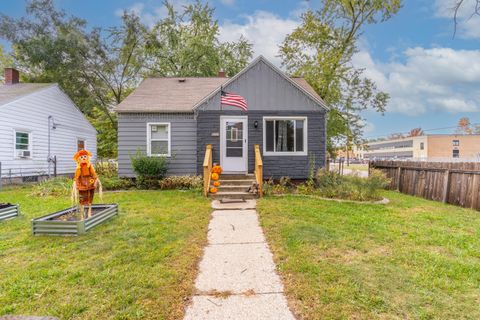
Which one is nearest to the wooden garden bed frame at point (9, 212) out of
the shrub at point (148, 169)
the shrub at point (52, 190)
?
the shrub at point (52, 190)

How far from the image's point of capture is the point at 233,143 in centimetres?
1032

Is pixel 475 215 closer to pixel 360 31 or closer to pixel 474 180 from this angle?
pixel 474 180

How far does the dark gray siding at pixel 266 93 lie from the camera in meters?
10.0

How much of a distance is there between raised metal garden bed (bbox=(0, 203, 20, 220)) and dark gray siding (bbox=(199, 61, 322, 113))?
6276 mm

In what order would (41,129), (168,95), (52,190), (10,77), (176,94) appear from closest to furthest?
(52,190)
(168,95)
(176,94)
(41,129)
(10,77)

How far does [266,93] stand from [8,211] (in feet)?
27.2

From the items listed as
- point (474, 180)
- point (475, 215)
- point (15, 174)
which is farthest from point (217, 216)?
point (15, 174)

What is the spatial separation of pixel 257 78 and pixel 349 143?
9.86 metres

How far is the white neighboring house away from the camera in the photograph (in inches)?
466

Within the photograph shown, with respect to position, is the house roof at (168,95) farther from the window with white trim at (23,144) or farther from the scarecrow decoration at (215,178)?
the window with white trim at (23,144)

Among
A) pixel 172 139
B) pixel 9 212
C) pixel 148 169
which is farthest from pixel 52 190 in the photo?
pixel 172 139

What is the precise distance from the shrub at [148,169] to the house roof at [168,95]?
1.97 meters

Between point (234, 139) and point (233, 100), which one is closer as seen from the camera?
point (233, 100)

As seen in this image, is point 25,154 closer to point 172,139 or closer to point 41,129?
point 41,129
